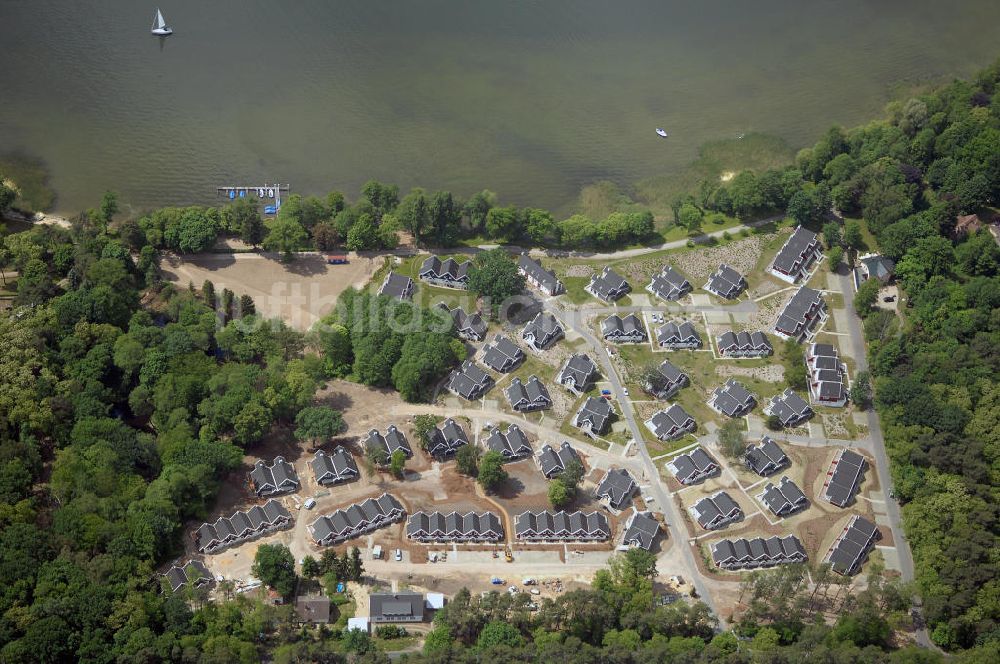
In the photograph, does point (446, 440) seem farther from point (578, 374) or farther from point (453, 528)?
point (578, 374)

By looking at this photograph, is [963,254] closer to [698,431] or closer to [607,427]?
[698,431]

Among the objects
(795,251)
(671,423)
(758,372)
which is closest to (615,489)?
(671,423)

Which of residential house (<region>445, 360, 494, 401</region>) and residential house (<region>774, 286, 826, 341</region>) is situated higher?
residential house (<region>774, 286, 826, 341</region>)

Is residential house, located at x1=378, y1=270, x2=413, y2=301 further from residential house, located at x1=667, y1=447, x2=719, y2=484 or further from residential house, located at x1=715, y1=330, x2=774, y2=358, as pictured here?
residential house, located at x1=667, y1=447, x2=719, y2=484

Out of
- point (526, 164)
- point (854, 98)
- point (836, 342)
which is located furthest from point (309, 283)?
point (854, 98)

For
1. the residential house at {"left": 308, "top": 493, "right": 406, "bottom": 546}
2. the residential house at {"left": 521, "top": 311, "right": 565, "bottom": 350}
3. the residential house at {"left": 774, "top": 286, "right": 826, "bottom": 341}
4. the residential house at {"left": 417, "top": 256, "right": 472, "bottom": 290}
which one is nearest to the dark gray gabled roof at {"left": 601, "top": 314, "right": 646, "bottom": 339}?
the residential house at {"left": 521, "top": 311, "right": 565, "bottom": 350}

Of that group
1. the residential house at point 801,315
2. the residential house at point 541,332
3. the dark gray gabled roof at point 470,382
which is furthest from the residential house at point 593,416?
the residential house at point 801,315
